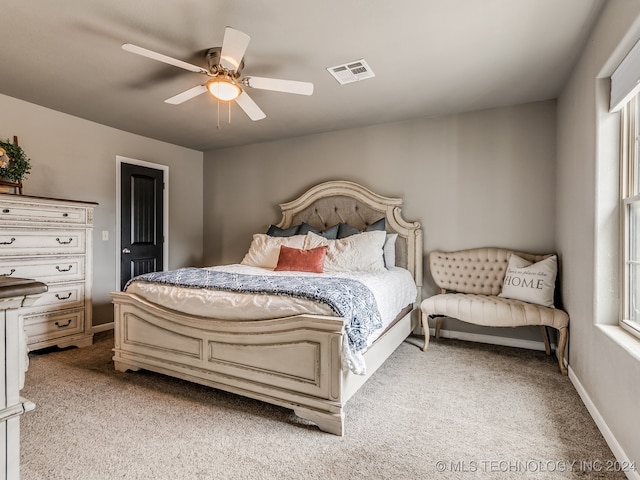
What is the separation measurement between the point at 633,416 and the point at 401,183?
9.36ft

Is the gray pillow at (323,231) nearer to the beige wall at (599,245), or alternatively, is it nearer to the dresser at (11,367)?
the beige wall at (599,245)

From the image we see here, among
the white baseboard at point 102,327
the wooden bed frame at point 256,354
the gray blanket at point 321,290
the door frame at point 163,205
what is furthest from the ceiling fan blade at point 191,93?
the white baseboard at point 102,327

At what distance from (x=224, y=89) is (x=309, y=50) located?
2.16ft

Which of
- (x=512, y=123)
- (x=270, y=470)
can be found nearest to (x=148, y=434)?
(x=270, y=470)

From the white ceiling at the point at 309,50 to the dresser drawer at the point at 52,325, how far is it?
2.04 meters

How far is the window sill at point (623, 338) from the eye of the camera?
60.2 inches

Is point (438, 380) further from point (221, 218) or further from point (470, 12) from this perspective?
point (221, 218)

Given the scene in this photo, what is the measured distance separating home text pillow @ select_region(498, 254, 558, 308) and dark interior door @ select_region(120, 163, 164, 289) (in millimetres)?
4216

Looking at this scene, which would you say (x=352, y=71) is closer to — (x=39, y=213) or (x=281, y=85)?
(x=281, y=85)

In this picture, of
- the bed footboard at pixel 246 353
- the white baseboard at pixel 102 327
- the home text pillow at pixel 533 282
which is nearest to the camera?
the bed footboard at pixel 246 353

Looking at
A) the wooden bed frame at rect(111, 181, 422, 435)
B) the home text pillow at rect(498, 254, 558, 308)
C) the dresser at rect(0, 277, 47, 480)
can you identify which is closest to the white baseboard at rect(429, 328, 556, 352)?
the home text pillow at rect(498, 254, 558, 308)

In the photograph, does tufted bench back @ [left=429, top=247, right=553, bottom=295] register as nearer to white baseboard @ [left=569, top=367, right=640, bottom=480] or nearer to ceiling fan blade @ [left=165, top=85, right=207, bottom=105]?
white baseboard @ [left=569, top=367, right=640, bottom=480]

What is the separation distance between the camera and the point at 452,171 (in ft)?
12.0

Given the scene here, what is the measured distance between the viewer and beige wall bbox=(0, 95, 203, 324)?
3.37 m
